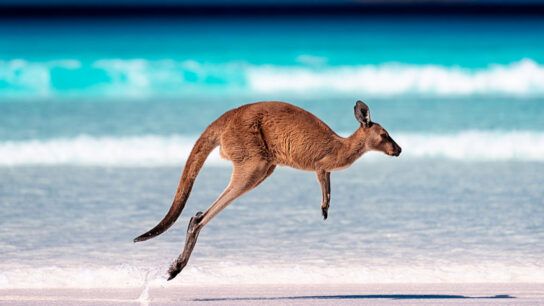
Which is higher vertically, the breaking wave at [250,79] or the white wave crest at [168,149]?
the breaking wave at [250,79]

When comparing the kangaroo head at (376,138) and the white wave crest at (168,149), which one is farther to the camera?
the white wave crest at (168,149)

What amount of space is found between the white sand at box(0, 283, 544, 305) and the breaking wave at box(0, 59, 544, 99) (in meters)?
12.4

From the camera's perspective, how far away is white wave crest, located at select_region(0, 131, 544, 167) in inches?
339

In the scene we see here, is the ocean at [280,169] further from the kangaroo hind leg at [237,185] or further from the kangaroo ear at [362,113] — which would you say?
the kangaroo ear at [362,113]

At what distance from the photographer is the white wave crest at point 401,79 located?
1667 centimetres

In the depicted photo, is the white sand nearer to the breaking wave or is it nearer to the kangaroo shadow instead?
the kangaroo shadow

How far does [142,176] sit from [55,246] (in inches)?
107

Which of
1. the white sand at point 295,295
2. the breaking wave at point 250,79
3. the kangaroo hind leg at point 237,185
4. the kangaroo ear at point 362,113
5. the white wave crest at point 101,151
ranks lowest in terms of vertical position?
the white sand at point 295,295

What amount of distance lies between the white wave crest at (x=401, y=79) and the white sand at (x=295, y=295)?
1270cm

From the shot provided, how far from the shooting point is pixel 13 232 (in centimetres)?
514

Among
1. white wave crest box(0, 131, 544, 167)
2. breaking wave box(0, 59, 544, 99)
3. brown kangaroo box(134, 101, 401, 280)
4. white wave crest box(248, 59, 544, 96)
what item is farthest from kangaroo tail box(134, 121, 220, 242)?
white wave crest box(248, 59, 544, 96)

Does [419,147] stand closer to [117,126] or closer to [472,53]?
[117,126]

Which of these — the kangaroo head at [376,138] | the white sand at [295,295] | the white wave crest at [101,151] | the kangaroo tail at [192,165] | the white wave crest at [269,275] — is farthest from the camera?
the white wave crest at [101,151]

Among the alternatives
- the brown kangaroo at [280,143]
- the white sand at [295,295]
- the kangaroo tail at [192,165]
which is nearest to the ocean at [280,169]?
the white sand at [295,295]
